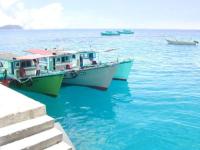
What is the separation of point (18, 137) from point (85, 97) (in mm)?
18246

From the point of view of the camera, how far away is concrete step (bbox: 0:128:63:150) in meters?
6.75

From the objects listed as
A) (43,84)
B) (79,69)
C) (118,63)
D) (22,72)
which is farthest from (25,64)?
(118,63)

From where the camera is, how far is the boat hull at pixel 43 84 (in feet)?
75.5

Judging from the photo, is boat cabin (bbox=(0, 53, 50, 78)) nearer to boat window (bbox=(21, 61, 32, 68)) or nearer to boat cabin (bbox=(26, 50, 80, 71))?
boat window (bbox=(21, 61, 32, 68))

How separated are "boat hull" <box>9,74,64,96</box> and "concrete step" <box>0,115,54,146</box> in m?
15.4

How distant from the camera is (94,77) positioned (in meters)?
26.7

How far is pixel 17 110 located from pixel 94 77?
19341mm

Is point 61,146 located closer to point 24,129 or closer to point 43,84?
point 24,129

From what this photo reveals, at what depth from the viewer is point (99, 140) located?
51.4 feet

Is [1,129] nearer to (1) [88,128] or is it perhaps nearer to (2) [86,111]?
(1) [88,128]

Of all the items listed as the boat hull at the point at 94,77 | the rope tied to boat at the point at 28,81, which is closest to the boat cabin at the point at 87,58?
the boat hull at the point at 94,77

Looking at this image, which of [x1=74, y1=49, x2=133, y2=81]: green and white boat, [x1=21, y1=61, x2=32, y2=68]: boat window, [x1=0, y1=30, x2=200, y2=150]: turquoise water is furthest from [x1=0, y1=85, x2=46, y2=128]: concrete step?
[x1=74, y1=49, x2=133, y2=81]: green and white boat

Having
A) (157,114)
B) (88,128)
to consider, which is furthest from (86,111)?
(157,114)

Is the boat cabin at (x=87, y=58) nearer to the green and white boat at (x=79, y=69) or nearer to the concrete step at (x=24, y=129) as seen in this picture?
the green and white boat at (x=79, y=69)
